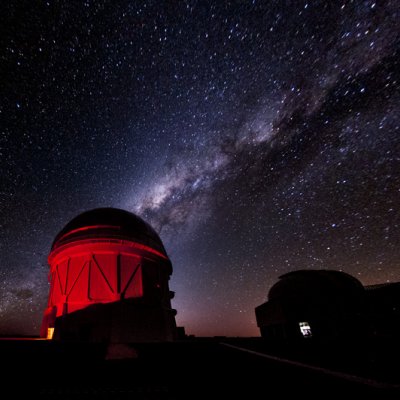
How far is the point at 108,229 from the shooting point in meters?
12.8

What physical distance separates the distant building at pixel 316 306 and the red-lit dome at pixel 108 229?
876 cm

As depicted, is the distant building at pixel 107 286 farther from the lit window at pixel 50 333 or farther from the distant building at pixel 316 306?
the distant building at pixel 316 306

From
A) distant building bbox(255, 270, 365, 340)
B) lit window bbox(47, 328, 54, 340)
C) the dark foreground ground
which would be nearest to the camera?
the dark foreground ground

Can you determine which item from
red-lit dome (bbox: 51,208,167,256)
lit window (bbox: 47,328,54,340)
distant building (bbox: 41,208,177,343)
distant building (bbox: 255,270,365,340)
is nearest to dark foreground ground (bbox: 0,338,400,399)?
distant building (bbox: 41,208,177,343)

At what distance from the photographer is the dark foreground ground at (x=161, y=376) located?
1.68m

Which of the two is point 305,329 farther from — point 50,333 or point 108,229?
point 50,333

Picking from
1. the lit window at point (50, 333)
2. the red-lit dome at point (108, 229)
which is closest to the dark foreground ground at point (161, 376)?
the lit window at point (50, 333)

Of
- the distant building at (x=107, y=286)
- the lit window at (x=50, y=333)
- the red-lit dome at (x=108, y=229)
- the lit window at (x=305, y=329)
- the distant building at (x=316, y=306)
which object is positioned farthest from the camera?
the lit window at (x=305, y=329)

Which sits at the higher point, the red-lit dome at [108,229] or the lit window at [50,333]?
the red-lit dome at [108,229]

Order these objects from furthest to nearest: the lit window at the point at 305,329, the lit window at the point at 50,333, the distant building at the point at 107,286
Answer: the lit window at the point at 305,329
the lit window at the point at 50,333
the distant building at the point at 107,286

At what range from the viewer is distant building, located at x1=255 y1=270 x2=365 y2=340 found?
12.0 meters

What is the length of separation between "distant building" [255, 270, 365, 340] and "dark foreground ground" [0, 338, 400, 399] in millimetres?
8276

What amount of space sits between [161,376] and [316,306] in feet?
40.6

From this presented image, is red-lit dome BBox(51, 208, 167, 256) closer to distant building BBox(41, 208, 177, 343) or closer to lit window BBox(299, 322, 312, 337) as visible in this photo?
distant building BBox(41, 208, 177, 343)
